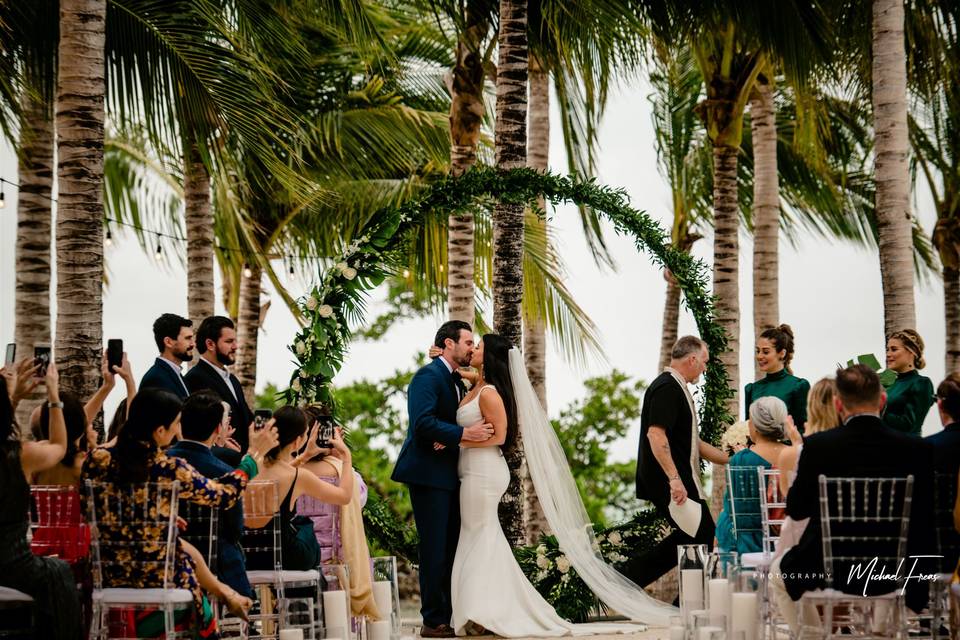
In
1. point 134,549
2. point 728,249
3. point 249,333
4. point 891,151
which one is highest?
point 891,151

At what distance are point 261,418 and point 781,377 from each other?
4.49m

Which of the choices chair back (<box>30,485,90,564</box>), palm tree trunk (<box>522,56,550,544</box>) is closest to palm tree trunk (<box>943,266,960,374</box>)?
palm tree trunk (<box>522,56,550,544</box>)

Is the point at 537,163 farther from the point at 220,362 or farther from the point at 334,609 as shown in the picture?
the point at 334,609

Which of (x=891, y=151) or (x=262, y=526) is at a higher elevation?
(x=891, y=151)

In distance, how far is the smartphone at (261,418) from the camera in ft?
24.8

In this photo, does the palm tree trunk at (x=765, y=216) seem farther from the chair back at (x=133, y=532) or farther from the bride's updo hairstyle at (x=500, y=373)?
the chair back at (x=133, y=532)

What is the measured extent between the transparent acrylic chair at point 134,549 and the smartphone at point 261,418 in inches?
53.2

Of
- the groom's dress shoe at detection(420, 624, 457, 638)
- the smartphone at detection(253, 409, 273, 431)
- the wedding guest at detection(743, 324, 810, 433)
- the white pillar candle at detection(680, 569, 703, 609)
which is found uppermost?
the wedding guest at detection(743, 324, 810, 433)

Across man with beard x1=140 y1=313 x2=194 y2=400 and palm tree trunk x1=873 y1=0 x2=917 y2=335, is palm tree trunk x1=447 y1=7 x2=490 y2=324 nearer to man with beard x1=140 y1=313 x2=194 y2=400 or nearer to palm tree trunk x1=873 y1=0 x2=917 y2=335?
palm tree trunk x1=873 y1=0 x2=917 y2=335

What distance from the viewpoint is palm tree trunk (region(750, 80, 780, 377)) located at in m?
16.1

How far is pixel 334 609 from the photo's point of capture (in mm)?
7734

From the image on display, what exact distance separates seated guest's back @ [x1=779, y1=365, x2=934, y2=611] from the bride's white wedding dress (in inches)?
136

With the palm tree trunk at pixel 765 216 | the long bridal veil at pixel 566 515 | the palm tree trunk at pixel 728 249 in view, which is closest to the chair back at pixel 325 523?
the long bridal veil at pixel 566 515

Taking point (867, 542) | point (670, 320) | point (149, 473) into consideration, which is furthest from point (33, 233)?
point (670, 320)
